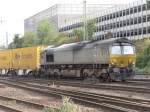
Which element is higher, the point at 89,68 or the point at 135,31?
the point at 135,31

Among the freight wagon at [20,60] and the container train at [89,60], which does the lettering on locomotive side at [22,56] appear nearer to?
the freight wagon at [20,60]

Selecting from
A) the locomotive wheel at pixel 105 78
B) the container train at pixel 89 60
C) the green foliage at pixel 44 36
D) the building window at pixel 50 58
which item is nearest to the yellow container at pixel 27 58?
the container train at pixel 89 60

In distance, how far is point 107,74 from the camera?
1276 inches

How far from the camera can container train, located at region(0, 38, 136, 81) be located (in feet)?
105

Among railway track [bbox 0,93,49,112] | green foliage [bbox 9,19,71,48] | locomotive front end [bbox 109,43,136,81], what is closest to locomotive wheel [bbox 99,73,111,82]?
locomotive front end [bbox 109,43,136,81]

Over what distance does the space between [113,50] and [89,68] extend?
333 cm

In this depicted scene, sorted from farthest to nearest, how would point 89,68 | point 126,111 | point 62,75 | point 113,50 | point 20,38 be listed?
point 20,38
point 62,75
point 89,68
point 113,50
point 126,111

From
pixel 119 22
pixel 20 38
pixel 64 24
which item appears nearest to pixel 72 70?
pixel 119 22

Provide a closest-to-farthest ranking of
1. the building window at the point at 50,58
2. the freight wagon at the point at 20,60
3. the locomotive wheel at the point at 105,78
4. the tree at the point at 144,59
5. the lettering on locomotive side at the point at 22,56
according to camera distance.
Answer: the locomotive wheel at the point at 105,78 → the building window at the point at 50,58 → the freight wagon at the point at 20,60 → the lettering on locomotive side at the point at 22,56 → the tree at the point at 144,59

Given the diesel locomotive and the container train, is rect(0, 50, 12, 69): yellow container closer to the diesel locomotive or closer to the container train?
the container train

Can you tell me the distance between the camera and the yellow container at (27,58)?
155 ft

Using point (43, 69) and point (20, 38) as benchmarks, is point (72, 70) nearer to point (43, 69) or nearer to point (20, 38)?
point (43, 69)

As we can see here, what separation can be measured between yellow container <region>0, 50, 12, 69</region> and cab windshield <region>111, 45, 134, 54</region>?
26223 millimetres

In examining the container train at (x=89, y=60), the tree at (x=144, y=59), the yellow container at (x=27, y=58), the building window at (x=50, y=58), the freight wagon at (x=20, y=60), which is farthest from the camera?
the tree at (x=144, y=59)
